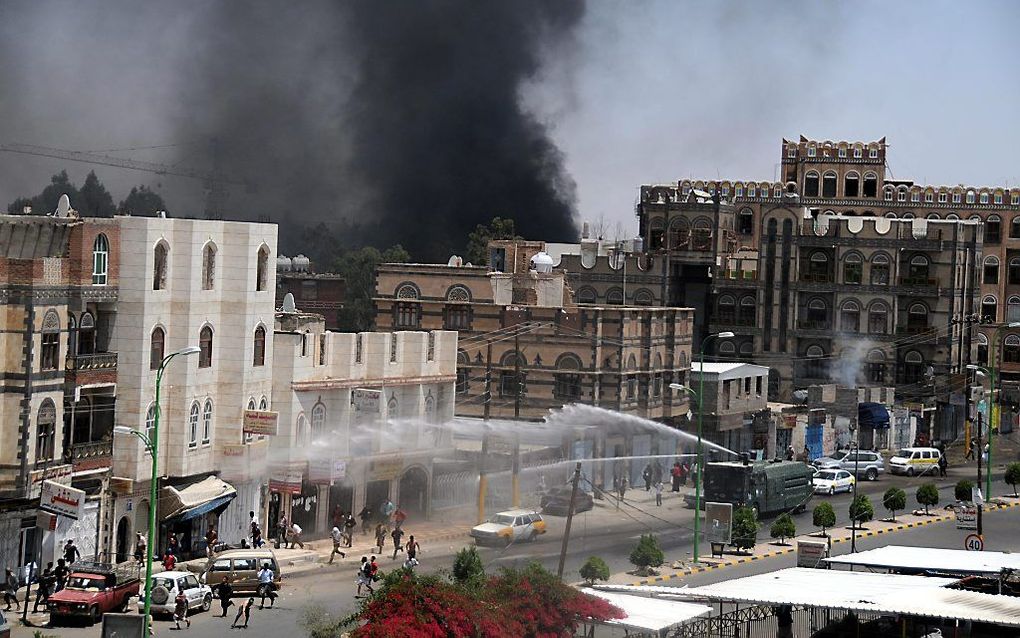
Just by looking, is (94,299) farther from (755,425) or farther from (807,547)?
(755,425)

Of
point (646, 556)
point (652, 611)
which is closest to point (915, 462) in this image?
point (646, 556)

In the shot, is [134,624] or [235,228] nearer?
[134,624]

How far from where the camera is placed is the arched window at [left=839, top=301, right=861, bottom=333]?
391ft

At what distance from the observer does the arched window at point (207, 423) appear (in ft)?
209

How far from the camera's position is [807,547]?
5897 cm

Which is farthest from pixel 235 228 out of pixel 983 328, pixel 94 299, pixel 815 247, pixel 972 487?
pixel 983 328

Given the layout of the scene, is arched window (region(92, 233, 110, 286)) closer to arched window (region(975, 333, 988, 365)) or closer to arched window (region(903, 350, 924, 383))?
arched window (region(903, 350, 924, 383))

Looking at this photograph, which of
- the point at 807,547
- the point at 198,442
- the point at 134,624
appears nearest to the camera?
the point at 134,624

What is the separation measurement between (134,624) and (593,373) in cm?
4737

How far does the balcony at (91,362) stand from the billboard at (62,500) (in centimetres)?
431

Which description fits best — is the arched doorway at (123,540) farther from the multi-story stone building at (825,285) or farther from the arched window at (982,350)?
the arched window at (982,350)

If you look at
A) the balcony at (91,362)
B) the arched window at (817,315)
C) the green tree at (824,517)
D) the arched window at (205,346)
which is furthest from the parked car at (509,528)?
the arched window at (817,315)

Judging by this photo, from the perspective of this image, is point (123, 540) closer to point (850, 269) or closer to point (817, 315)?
point (817, 315)

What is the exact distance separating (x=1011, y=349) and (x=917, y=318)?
2502 centimetres
